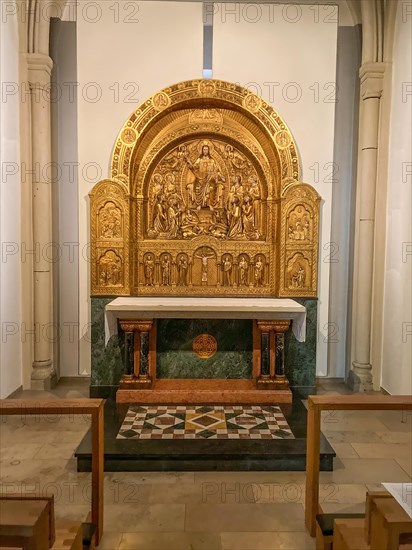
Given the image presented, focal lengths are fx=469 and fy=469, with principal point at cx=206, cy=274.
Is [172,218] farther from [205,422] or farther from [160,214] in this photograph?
[205,422]

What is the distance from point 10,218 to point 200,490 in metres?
3.94

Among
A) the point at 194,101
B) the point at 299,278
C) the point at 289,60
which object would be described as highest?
the point at 289,60

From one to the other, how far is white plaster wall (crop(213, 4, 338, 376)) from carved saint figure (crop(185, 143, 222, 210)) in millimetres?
1126

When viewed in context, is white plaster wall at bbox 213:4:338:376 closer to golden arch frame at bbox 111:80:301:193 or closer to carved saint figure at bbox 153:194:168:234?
golden arch frame at bbox 111:80:301:193

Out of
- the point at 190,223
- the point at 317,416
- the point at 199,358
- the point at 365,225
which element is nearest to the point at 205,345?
the point at 199,358

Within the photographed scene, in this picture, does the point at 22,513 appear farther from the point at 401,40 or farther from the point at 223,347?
the point at 401,40

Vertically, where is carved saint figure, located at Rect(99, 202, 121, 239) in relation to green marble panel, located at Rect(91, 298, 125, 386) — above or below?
above

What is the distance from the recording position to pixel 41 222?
20.5ft

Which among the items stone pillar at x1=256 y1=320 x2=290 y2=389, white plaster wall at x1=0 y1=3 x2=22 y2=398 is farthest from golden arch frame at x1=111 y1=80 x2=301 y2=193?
stone pillar at x1=256 y1=320 x2=290 y2=389

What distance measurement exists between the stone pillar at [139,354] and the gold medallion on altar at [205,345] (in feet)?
2.28

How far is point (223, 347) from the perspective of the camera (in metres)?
6.20

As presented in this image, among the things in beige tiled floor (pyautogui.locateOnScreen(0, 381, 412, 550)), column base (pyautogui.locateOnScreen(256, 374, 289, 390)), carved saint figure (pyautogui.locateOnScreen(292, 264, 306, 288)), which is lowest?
beige tiled floor (pyautogui.locateOnScreen(0, 381, 412, 550))

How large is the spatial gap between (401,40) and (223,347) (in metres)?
4.50

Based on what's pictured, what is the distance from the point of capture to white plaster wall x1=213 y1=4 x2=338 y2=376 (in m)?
6.35
